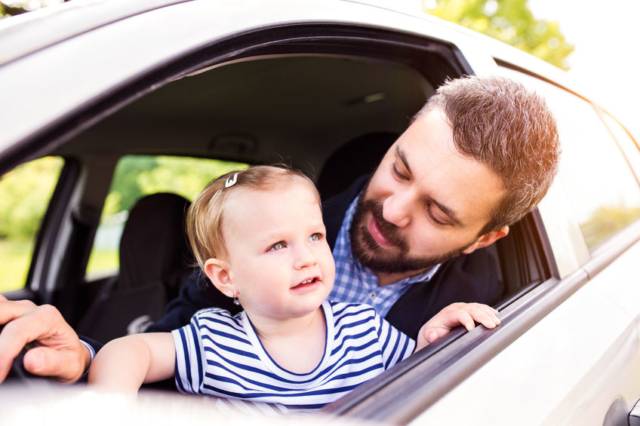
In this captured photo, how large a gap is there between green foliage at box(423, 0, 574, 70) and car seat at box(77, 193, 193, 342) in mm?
12134

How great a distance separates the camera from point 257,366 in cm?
143

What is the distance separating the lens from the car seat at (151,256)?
317cm

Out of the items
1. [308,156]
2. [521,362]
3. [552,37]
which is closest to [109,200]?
[308,156]

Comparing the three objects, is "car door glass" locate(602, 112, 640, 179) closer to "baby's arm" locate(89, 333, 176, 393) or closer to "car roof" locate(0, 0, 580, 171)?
"car roof" locate(0, 0, 580, 171)

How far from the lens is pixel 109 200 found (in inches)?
158

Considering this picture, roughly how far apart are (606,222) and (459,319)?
1.27 meters

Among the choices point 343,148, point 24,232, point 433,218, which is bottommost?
point 433,218

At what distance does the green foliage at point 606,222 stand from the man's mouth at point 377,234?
2.58 feet

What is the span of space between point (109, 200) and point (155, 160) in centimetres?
49

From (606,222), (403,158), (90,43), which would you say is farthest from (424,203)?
(90,43)

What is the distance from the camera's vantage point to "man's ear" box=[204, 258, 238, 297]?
1.51 m

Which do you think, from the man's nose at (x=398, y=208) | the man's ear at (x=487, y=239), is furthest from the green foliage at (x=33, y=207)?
the man's ear at (x=487, y=239)

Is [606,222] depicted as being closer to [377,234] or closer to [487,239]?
[487,239]

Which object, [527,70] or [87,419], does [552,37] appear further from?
[87,419]
